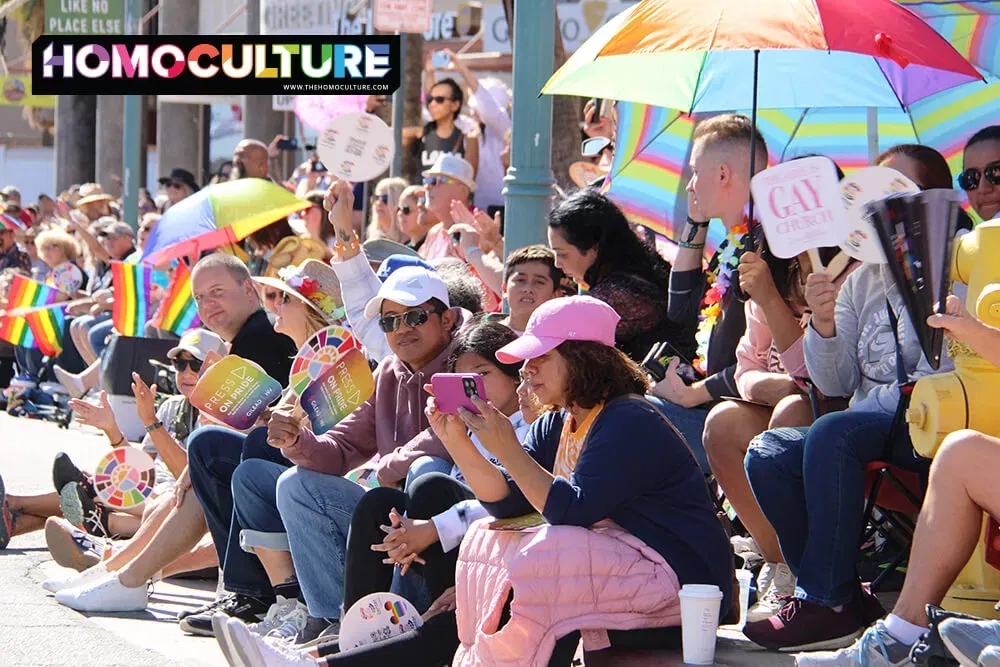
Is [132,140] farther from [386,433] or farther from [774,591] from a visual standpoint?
[774,591]

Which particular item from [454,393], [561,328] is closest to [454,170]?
[561,328]

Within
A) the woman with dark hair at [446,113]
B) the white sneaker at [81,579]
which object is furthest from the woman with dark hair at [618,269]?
the woman with dark hair at [446,113]

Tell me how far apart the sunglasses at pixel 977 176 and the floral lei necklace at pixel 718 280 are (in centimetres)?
78

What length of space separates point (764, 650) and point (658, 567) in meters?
0.60

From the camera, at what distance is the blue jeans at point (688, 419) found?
5.84m

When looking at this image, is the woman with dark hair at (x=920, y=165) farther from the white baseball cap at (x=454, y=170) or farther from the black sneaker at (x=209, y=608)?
the white baseball cap at (x=454, y=170)

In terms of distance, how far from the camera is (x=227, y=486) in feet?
20.3

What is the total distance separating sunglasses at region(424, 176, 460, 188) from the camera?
29.1ft

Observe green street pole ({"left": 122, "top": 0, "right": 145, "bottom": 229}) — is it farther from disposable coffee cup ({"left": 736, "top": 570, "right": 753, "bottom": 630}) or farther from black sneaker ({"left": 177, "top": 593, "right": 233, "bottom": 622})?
disposable coffee cup ({"left": 736, "top": 570, "right": 753, "bottom": 630})

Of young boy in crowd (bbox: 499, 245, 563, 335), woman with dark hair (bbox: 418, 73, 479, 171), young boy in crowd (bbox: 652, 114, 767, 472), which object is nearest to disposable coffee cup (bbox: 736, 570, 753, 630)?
young boy in crowd (bbox: 652, 114, 767, 472)

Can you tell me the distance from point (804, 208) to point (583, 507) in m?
1.23

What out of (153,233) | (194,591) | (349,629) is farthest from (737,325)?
(153,233)

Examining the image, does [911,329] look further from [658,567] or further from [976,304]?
[658,567]

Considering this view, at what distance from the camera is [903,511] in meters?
4.93
